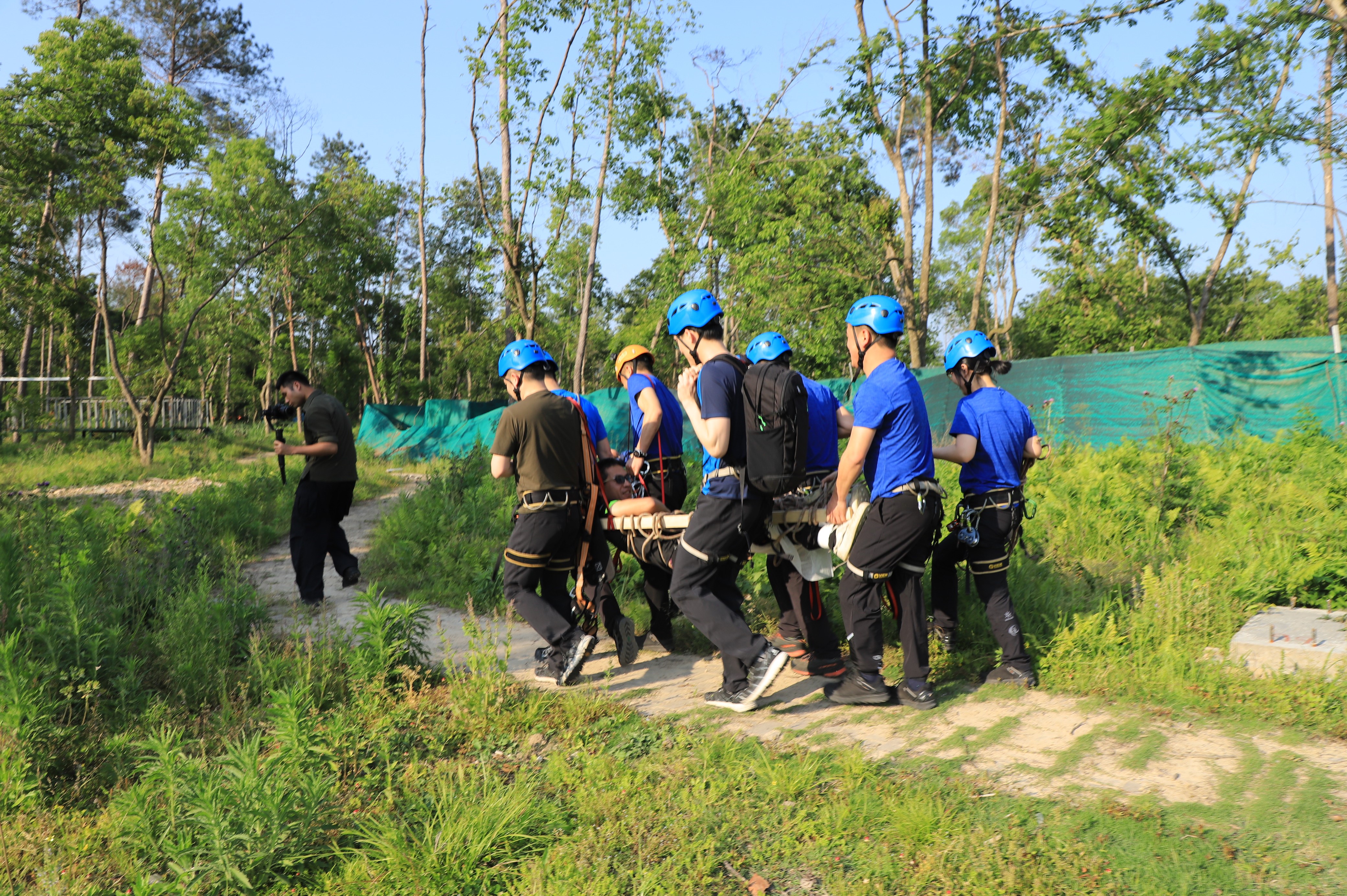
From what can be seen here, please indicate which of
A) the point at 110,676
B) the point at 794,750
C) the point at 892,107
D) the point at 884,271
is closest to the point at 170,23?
the point at 884,271

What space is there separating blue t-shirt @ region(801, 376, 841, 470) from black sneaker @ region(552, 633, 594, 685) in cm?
168

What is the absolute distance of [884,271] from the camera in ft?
71.3

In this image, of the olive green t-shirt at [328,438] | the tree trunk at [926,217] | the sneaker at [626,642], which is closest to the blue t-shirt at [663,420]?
the sneaker at [626,642]

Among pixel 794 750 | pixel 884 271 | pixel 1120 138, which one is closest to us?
pixel 794 750

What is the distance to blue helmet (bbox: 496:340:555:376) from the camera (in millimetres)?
5133

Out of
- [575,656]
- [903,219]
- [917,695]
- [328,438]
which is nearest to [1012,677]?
[917,695]

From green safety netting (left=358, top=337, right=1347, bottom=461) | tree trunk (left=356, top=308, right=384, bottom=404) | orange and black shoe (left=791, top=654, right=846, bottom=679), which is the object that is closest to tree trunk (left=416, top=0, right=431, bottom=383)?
tree trunk (left=356, top=308, right=384, bottom=404)

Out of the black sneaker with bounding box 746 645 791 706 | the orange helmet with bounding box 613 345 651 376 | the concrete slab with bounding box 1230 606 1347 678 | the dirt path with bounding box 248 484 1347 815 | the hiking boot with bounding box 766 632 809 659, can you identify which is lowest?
the dirt path with bounding box 248 484 1347 815

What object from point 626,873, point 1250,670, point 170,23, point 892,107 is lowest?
point 626,873

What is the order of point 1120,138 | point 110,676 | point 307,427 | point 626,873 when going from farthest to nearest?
point 1120,138 < point 307,427 < point 110,676 < point 626,873

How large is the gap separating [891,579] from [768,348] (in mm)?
1589

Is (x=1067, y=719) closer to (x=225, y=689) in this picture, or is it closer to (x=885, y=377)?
(x=885, y=377)

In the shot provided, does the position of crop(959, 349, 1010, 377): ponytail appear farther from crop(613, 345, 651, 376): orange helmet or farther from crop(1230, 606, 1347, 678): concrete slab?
crop(613, 345, 651, 376): orange helmet

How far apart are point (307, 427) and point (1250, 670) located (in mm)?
6362
